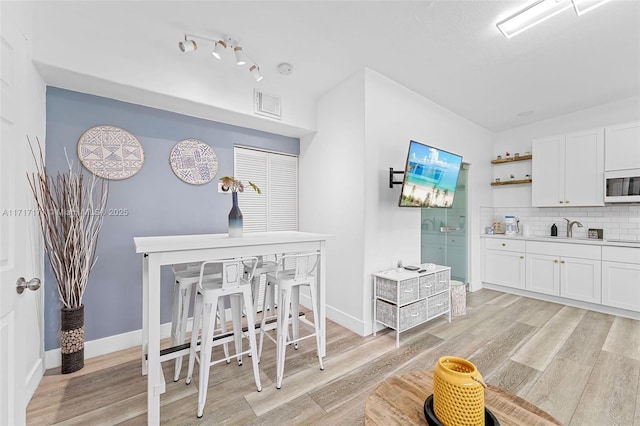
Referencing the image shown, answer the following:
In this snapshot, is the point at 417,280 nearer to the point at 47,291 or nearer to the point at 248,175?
the point at 248,175

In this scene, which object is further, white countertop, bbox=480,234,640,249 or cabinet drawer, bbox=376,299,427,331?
white countertop, bbox=480,234,640,249

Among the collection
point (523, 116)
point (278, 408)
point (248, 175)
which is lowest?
point (278, 408)

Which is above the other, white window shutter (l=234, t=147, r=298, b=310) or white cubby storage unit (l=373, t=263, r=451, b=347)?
white window shutter (l=234, t=147, r=298, b=310)

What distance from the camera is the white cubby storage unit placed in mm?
2641

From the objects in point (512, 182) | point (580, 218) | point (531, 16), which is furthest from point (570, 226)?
point (531, 16)

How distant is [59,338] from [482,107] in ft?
17.8

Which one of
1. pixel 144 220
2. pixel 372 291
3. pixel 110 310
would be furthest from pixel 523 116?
pixel 110 310

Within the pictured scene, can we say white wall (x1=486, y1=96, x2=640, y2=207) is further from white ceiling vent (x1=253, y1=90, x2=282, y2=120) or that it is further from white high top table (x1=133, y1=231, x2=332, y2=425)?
white high top table (x1=133, y1=231, x2=332, y2=425)

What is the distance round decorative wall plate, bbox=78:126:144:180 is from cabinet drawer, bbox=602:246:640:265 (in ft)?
18.1

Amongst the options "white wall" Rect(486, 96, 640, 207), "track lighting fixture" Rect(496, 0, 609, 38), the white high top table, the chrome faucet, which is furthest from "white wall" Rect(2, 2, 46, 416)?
the chrome faucet

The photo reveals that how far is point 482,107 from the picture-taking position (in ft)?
12.4

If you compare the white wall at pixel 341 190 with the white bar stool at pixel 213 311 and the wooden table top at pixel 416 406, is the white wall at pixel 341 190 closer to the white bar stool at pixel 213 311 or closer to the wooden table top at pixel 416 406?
the white bar stool at pixel 213 311

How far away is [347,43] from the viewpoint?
2439 mm

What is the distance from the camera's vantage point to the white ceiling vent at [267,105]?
300cm
